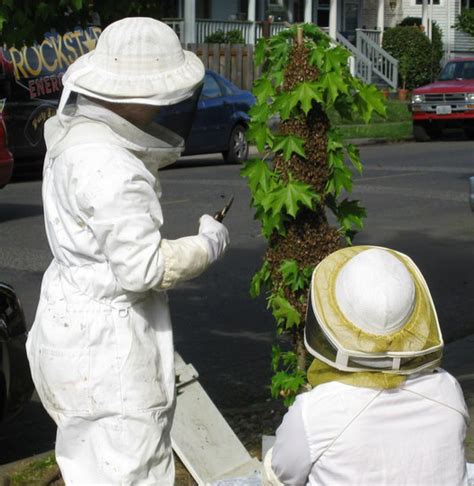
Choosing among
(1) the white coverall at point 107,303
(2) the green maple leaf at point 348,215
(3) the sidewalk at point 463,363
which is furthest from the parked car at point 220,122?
(1) the white coverall at point 107,303

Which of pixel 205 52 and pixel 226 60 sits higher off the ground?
pixel 205 52

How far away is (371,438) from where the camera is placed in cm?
257

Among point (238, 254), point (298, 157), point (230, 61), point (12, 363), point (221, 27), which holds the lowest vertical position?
point (221, 27)

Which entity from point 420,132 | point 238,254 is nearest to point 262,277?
point 238,254

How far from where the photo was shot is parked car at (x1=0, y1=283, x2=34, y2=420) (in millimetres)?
5473

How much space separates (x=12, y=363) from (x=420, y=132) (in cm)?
2128

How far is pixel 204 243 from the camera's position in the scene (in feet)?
11.2

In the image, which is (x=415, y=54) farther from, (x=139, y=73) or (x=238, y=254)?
(x=139, y=73)

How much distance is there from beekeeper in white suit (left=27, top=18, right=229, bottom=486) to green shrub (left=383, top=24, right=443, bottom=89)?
34815 mm

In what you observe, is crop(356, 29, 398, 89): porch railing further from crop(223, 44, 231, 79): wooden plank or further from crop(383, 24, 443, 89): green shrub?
crop(223, 44, 231, 79): wooden plank

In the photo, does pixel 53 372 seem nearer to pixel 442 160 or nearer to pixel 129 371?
pixel 129 371

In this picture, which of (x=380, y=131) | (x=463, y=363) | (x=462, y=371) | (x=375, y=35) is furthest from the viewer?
(x=375, y=35)

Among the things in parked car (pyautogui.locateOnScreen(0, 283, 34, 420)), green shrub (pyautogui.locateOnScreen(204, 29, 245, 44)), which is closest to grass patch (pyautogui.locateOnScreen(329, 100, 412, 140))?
green shrub (pyautogui.locateOnScreen(204, 29, 245, 44))

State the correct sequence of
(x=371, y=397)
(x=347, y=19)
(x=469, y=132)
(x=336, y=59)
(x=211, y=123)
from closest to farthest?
1. (x=371, y=397)
2. (x=336, y=59)
3. (x=211, y=123)
4. (x=469, y=132)
5. (x=347, y=19)
